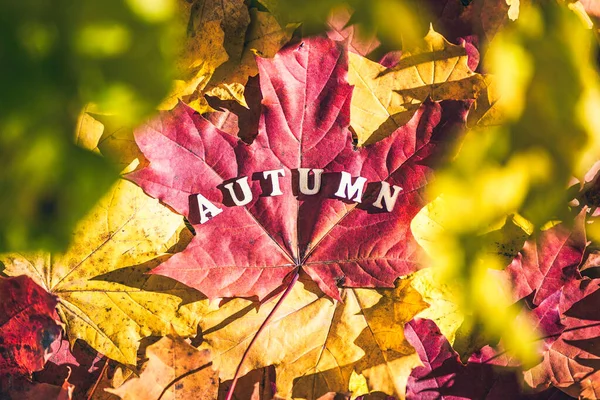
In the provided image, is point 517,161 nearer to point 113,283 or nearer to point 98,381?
point 113,283

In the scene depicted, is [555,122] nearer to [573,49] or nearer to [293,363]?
[573,49]

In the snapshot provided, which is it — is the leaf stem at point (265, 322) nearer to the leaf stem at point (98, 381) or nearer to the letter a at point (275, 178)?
the letter a at point (275, 178)

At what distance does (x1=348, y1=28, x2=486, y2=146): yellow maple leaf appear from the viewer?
41.2 inches

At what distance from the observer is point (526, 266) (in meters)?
1.06

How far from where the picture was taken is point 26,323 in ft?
3.27

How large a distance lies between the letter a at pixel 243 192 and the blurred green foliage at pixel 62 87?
25cm

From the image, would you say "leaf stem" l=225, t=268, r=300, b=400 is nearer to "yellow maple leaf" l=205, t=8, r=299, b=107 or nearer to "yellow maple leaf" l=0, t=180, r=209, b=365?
"yellow maple leaf" l=0, t=180, r=209, b=365

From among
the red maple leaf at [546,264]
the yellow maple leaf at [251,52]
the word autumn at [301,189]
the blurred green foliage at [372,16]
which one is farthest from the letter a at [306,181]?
the red maple leaf at [546,264]

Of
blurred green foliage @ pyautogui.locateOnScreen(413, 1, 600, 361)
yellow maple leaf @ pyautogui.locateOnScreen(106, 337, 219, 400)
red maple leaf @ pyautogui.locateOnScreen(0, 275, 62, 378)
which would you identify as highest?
blurred green foliage @ pyautogui.locateOnScreen(413, 1, 600, 361)

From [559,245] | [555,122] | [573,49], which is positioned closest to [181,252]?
[559,245]

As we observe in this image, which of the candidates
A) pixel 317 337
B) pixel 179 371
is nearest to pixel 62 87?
pixel 179 371

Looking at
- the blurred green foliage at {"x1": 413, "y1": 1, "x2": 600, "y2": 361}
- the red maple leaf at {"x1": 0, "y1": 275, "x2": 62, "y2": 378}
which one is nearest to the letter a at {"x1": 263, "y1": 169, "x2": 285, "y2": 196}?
the blurred green foliage at {"x1": 413, "y1": 1, "x2": 600, "y2": 361}

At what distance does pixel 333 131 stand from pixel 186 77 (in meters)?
0.34

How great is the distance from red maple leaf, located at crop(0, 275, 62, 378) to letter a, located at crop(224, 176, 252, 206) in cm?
39
